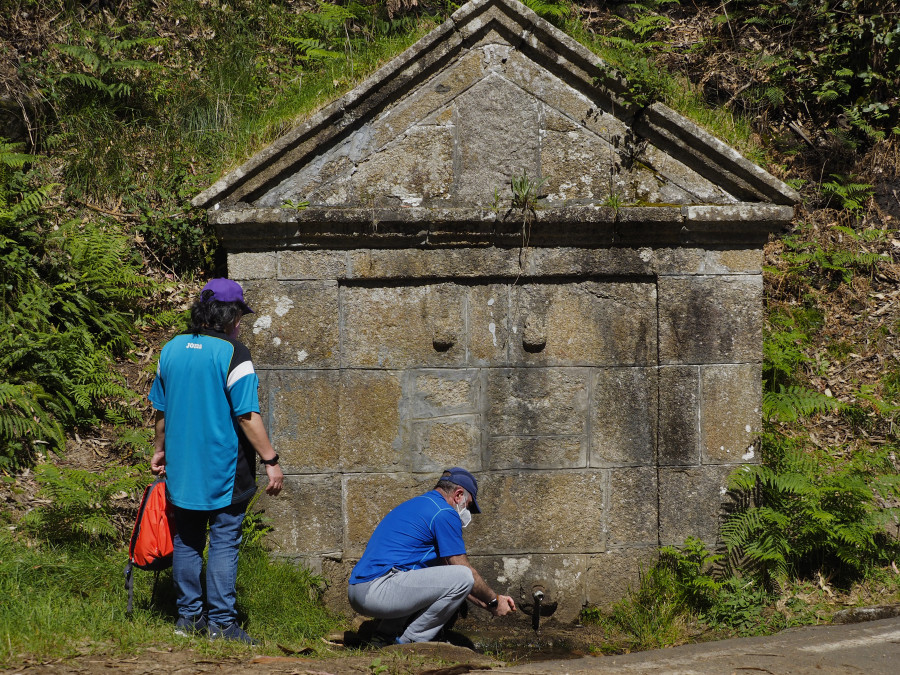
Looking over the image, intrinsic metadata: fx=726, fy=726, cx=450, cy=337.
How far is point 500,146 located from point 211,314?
218 centimetres

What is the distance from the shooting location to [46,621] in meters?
3.68

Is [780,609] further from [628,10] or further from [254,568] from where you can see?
Answer: [628,10]

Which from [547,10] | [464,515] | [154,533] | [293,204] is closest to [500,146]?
[293,204]

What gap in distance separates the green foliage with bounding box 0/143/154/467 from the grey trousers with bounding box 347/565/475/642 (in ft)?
7.87

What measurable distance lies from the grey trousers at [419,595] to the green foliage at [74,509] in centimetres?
176

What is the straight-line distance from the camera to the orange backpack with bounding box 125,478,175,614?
12.4ft

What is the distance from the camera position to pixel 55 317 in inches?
218

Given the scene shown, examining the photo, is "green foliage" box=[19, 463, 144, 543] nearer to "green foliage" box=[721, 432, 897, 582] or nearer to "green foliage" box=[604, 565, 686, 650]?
"green foliage" box=[604, 565, 686, 650]

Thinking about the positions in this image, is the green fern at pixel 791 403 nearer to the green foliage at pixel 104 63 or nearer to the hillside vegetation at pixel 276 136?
the hillside vegetation at pixel 276 136

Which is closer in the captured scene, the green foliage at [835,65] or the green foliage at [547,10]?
the green foliage at [547,10]

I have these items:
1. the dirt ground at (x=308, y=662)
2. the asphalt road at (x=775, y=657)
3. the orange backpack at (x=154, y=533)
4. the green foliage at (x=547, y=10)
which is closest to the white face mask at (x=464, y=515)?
the dirt ground at (x=308, y=662)

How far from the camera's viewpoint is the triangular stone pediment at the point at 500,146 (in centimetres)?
467

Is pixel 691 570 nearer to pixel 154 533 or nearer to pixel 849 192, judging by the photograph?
pixel 154 533

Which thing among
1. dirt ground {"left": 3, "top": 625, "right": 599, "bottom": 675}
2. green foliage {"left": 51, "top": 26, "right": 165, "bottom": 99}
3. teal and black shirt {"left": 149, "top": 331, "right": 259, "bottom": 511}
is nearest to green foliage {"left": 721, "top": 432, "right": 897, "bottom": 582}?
dirt ground {"left": 3, "top": 625, "right": 599, "bottom": 675}
